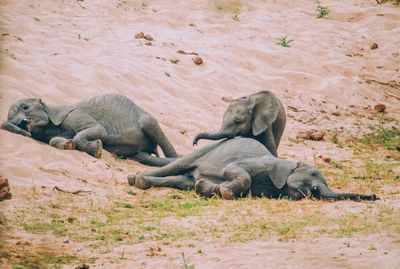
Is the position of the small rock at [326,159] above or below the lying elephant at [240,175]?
below

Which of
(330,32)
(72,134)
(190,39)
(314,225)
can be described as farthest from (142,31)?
(314,225)

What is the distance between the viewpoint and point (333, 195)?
9.09 m

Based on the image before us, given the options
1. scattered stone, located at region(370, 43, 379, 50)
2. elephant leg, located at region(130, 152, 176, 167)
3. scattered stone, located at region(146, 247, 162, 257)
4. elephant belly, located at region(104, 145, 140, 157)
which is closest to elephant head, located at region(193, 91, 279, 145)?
elephant leg, located at region(130, 152, 176, 167)

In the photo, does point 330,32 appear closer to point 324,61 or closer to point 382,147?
point 324,61

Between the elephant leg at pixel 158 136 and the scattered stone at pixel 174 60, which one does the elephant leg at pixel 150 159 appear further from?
the scattered stone at pixel 174 60

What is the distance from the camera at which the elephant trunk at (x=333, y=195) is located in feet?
29.4

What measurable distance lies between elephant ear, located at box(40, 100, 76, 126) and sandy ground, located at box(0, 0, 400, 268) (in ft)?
1.97

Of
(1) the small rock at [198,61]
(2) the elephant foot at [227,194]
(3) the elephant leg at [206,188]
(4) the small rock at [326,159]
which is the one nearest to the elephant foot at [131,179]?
(3) the elephant leg at [206,188]

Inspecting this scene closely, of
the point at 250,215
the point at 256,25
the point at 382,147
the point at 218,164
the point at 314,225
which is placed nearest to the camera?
the point at 314,225

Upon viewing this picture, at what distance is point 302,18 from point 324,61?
3.21 m

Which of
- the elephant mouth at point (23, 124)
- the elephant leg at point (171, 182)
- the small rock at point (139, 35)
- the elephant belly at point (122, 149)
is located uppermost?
the small rock at point (139, 35)

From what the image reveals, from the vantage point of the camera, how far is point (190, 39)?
60.0ft

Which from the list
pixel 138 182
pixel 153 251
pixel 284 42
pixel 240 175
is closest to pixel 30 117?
pixel 138 182

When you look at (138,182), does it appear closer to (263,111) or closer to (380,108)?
(263,111)
